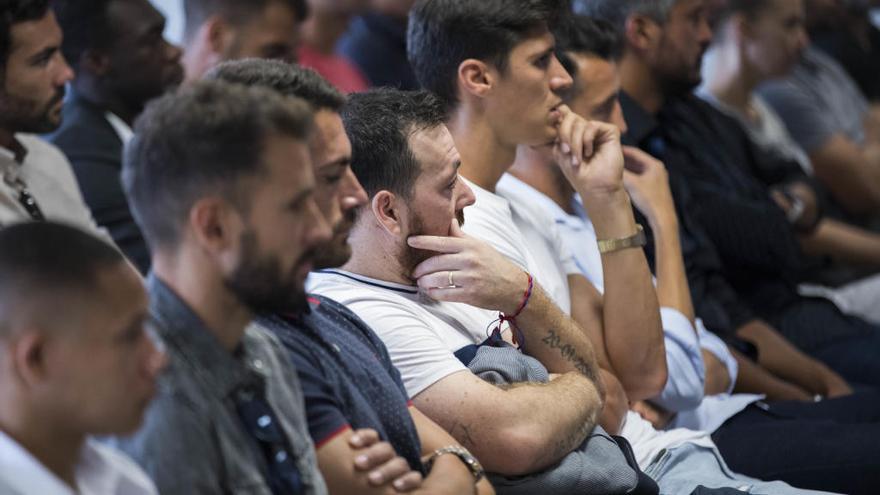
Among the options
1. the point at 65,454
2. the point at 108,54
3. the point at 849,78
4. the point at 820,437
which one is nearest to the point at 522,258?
the point at 820,437

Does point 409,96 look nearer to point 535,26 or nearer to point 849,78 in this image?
point 535,26

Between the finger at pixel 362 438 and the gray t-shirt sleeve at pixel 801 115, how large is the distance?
3245 millimetres

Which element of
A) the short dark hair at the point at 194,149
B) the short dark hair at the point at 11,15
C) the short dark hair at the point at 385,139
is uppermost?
the short dark hair at the point at 194,149

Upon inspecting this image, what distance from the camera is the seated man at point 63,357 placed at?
118 cm

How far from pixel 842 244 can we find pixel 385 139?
2.51m

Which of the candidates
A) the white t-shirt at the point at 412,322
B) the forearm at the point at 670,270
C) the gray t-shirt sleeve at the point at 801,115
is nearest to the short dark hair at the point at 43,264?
the white t-shirt at the point at 412,322

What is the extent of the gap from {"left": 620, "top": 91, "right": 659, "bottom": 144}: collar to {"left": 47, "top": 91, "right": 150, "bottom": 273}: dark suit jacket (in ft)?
4.00

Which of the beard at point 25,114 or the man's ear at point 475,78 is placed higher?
the man's ear at point 475,78

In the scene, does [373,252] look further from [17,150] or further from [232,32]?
[232,32]

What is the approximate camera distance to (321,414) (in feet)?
4.94

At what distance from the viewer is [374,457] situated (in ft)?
4.89

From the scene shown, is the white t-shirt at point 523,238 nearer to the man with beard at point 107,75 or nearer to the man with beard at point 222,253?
the man with beard at point 222,253

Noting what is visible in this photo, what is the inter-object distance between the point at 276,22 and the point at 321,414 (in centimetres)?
205

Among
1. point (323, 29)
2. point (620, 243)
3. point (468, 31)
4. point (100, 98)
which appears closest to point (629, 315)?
point (620, 243)
